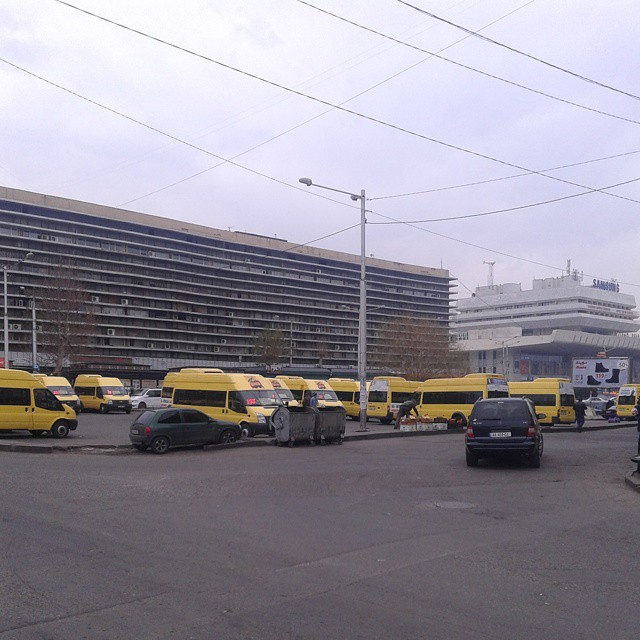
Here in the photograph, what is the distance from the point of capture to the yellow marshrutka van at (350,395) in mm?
40969

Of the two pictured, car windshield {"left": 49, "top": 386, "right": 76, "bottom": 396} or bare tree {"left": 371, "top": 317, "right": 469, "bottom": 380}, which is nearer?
car windshield {"left": 49, "top": 386, "right": 76, "bottom": 396}

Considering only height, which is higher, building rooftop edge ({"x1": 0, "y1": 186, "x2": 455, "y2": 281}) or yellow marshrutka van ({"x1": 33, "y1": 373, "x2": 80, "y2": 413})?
building rooftop edge ({"x1": 0, "y1": 186, "x2": 455, "y2": 281})

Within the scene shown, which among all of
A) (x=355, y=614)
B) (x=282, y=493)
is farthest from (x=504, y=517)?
(x=355, y=614)

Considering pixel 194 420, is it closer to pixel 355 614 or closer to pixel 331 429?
pixel 331 429

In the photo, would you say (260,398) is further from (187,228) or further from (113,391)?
(187,228)

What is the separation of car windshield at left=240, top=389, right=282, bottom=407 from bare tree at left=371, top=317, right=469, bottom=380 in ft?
163

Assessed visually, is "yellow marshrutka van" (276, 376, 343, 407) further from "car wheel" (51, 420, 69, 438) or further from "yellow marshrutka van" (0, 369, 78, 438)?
"yellow marshrutka van" (0, 369, 78, 438)

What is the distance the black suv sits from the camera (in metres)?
16.5

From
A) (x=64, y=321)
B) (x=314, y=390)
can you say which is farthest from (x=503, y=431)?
(x=64, y=321)

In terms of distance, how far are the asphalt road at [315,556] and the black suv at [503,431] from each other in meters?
1.27

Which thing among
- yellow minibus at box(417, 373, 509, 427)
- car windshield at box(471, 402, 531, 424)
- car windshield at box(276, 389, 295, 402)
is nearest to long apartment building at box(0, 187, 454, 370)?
car windshield at box(276, 389, 295, 402)

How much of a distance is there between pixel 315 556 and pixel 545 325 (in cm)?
13439

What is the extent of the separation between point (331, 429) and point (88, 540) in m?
16.0

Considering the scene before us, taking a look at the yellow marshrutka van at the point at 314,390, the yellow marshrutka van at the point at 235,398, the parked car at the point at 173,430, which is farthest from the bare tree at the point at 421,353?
the parked car at the point at 173,430
